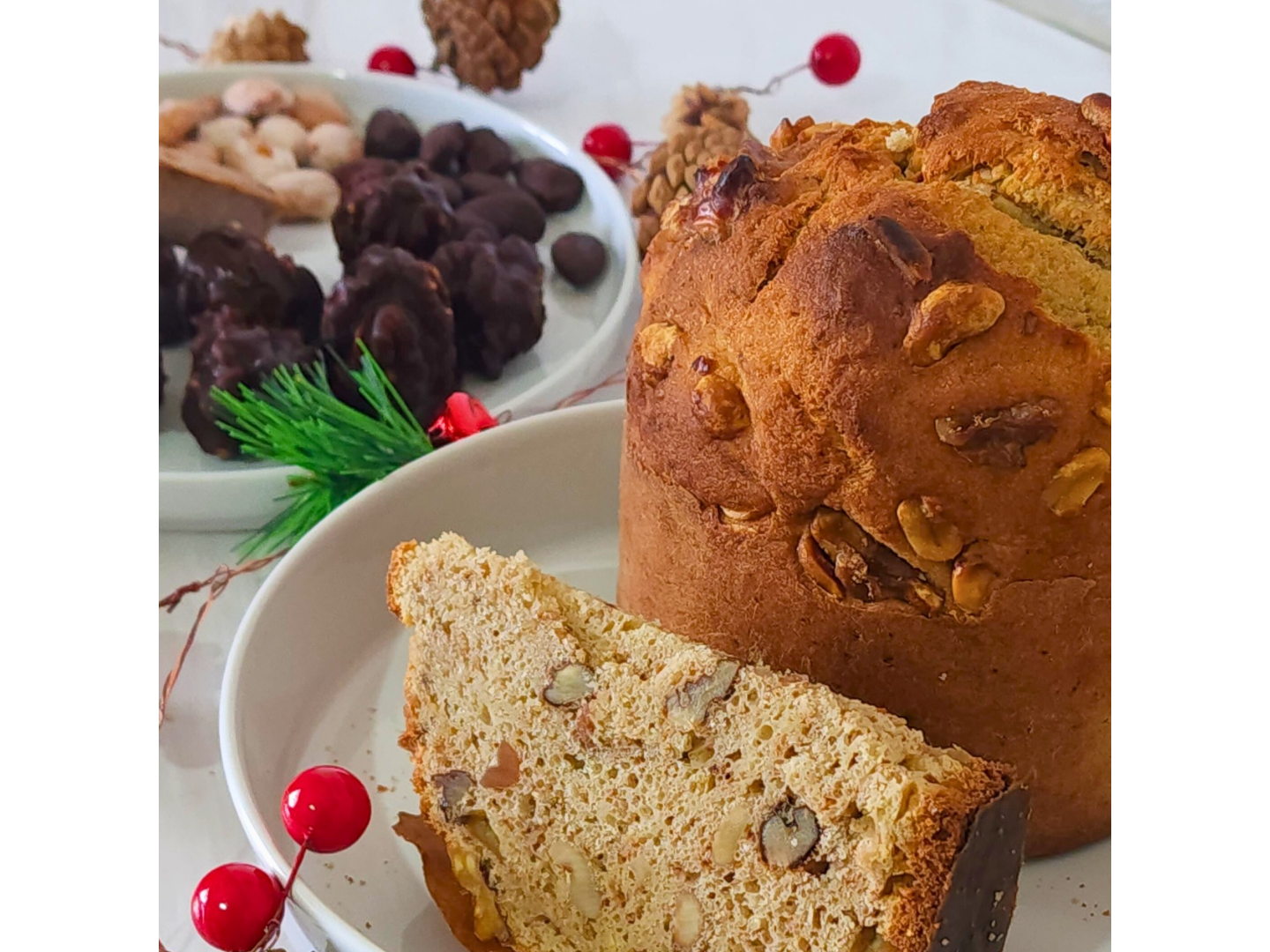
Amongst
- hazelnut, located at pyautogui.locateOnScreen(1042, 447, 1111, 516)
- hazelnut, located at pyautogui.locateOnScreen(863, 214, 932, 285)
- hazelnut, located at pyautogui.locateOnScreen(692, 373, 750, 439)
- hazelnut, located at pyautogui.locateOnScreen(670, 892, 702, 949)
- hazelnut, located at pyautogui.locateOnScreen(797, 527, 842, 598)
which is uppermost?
hazelnut, located at pyautogui.locateOnScreen(863, 214, 932, 285)

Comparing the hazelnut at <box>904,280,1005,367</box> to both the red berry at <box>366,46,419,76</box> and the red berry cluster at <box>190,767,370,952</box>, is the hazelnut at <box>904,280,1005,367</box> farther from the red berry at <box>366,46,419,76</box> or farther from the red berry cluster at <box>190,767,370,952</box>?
the red berry at <box>366,46,419,76</box>

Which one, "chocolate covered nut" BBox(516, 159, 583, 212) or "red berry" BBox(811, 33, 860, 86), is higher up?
"red berry" BBox(811, 33, 860, 86)

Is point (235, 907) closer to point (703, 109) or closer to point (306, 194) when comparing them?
point (306, 194)

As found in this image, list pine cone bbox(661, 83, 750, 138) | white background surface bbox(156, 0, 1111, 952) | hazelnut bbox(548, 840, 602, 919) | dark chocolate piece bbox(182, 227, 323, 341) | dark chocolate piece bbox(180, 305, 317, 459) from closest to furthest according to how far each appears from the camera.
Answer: hazelnut bbox(548, 840, 602, 919), dark chocolate piece bbox(180, 305, 317, 459), dark chocolate piece bbox(182, 227, 323, 341), pine cone bbox(661, 83, 750, 138), white background surface bbox(156, 0, 1111, 952)

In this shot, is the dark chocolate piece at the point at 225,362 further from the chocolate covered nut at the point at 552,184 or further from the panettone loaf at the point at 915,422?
the panettone loaf at the point at 915,422

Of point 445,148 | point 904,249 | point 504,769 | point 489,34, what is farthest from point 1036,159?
point 489,34

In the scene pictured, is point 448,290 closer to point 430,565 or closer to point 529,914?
point 430,565

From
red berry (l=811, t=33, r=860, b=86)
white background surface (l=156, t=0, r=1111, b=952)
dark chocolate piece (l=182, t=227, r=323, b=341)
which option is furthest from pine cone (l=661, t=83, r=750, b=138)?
dark chocolate piece (l=182, t=227, r=323, b=341)
